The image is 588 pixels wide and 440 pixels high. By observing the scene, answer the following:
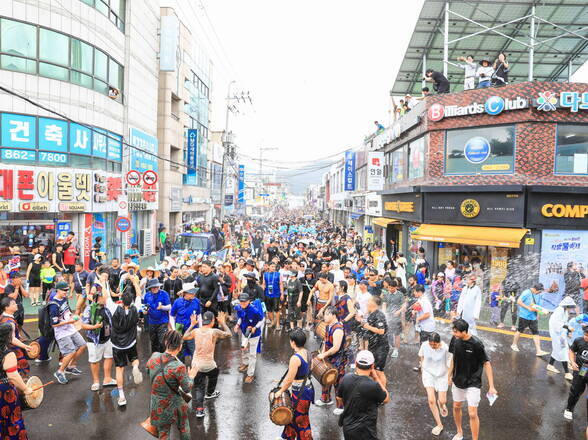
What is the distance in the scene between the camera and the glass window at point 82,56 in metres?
18.0

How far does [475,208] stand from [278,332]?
1003 centimetres

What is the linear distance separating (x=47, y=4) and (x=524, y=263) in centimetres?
2087

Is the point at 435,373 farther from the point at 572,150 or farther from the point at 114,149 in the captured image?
the point at 114,149

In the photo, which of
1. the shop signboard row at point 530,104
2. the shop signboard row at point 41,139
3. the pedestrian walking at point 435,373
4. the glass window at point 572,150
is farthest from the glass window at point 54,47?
the glass window at point 572,150

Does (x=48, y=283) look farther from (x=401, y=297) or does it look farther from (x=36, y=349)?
(x=401, y=297)

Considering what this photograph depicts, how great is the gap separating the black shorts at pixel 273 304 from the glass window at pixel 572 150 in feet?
38.5

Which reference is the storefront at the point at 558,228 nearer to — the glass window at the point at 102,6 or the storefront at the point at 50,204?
the storefront at the point at 50,204

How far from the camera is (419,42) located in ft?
72.6

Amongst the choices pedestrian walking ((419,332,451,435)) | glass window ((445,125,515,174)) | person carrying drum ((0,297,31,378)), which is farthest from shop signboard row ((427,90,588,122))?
person carrying drum ((0,297,31,378))

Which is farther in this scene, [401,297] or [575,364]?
[401,297]

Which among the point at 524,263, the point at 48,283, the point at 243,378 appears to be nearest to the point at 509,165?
the point at 524,263

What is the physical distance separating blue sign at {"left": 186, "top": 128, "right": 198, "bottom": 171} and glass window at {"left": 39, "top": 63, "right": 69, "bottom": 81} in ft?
55.7

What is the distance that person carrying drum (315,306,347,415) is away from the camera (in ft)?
21.3

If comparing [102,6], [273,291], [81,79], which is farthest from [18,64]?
[273,291]
